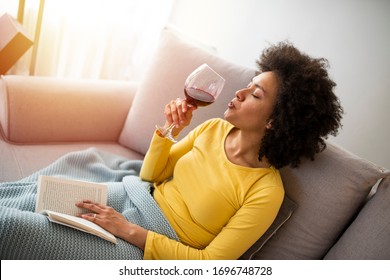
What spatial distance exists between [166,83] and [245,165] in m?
0.59

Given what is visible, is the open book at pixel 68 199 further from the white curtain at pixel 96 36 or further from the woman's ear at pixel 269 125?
the white curtain at pixel 96 36

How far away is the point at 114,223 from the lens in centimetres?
119

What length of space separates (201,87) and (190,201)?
1.19 ft

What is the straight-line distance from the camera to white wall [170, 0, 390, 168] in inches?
64.7

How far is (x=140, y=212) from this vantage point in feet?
4.26

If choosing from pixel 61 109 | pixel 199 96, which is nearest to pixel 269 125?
pixel 199 96

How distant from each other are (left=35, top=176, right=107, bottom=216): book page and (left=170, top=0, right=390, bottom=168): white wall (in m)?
1.12

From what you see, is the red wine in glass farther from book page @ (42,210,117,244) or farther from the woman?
book page @ (42,210,117,244)

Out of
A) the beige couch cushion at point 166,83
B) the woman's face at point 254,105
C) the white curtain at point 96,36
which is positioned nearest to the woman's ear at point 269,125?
the woman's face at point 254,105

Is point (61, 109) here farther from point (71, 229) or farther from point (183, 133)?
point (71, 229)

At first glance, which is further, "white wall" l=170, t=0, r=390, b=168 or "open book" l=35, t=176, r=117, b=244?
"white wall" l=170, t=0, r=390, b=168

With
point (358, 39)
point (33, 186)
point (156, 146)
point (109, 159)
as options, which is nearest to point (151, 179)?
point (156, 146)

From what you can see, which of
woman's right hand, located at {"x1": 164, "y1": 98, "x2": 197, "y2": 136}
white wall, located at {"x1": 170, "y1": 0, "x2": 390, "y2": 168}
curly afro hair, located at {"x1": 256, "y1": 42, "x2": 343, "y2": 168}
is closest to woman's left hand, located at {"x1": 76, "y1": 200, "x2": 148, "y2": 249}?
woman's right hand, located at {"x1": 164, "y1": 98, "x2": 197, "y2": 136}
